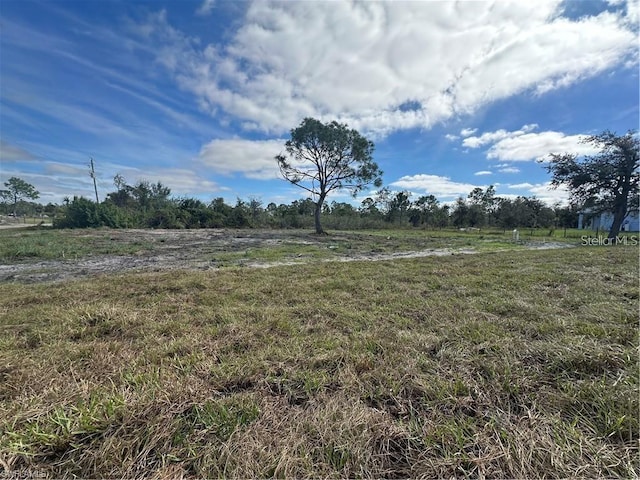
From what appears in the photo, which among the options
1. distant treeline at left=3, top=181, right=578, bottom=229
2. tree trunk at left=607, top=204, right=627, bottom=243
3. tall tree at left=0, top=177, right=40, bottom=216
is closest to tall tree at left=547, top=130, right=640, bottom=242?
tree trunk at left=607, top=204, right=627, bottom=243

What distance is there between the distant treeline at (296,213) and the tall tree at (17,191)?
62.7ft

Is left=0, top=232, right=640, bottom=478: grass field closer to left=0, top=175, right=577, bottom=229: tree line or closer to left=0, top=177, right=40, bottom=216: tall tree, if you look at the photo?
left=0, top=175, right=577, bottom=229: tree line

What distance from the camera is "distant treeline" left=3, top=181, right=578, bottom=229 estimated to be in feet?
79.3

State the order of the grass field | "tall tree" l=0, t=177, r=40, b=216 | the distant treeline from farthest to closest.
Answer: "tall tree" l=0, t=177, r=40, b=216 → the distant treeline → the grass field

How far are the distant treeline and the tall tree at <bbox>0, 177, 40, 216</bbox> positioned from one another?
19.1 m

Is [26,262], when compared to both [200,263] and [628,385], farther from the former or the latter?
[628,385]

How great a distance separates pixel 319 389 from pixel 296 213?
109 feet

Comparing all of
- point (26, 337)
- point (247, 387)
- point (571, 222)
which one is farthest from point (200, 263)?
point (571, 222)

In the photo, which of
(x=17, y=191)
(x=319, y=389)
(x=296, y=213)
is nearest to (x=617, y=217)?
(x=319, y=389)

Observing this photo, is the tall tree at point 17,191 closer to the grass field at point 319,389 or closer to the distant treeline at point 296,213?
the distant treeline at point 296,213

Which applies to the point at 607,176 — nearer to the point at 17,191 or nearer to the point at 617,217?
the point at 617,217

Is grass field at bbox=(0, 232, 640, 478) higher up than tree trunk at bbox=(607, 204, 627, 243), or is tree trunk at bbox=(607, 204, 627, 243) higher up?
tree trunk at bbox=(607, 204, 627, 243)

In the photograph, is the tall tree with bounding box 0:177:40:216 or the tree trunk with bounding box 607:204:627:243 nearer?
the tree trunk with bounding box 607:204:627:243

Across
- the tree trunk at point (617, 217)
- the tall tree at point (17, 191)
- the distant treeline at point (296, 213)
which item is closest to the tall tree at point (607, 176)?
the tree trunk at point (617, 217)
